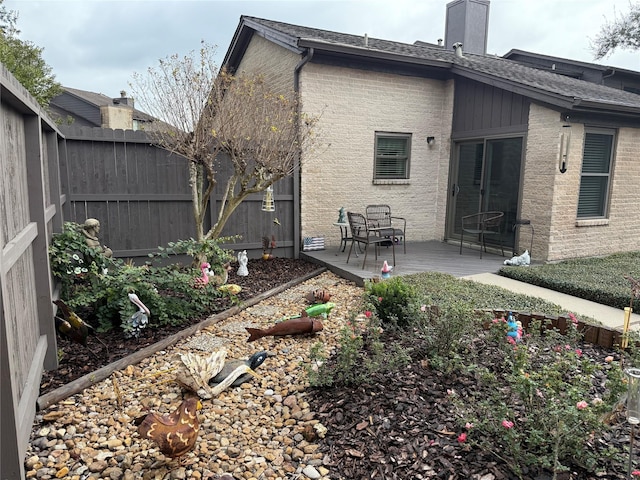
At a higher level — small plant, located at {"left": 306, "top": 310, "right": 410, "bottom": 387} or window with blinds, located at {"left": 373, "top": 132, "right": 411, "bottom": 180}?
window with blinds, located at {"left": 373, "top": 132, "right": 411, "bottom": 180}

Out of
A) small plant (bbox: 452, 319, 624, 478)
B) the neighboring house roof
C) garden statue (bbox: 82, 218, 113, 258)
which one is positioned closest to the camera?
small plant (bbox: 452, 319, 624, 478)

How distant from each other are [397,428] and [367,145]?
6.82 metres

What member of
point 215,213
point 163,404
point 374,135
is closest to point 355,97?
point 374,135

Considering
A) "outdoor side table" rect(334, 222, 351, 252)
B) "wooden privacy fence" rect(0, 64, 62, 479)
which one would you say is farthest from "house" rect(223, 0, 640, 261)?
"wooden privacy fence" rect(0, 64, 62, 479)

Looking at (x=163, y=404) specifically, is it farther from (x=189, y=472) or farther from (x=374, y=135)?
(x=374, y=135)

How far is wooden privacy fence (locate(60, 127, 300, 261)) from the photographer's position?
596cm

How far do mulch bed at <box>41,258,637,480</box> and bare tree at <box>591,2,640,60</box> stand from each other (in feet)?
71.0

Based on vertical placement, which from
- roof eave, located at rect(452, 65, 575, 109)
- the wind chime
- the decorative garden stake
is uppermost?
roof eave, located at rect(452, 65, 575, 109)

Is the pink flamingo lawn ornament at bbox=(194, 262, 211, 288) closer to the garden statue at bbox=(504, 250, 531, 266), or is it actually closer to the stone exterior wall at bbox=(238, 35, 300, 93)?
the stone exterior wall at bbox=(238, 35, 300, 93)

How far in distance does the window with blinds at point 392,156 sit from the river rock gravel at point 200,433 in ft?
18.9

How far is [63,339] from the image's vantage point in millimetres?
3738

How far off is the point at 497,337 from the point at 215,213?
480 centimetres

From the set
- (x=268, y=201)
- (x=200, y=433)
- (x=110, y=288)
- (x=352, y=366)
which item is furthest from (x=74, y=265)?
(x=268, y=201)

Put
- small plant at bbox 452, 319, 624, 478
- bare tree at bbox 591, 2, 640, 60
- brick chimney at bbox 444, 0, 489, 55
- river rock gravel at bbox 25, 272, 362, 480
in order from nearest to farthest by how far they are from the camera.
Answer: small plant at bbox 452, 319, 624, 478, river rock gravel at bbox 25, 272, 362, 480, brick chimney at bbox 444, 0, 489, 55, bare tree at bbox 591, 2, 640, 60
